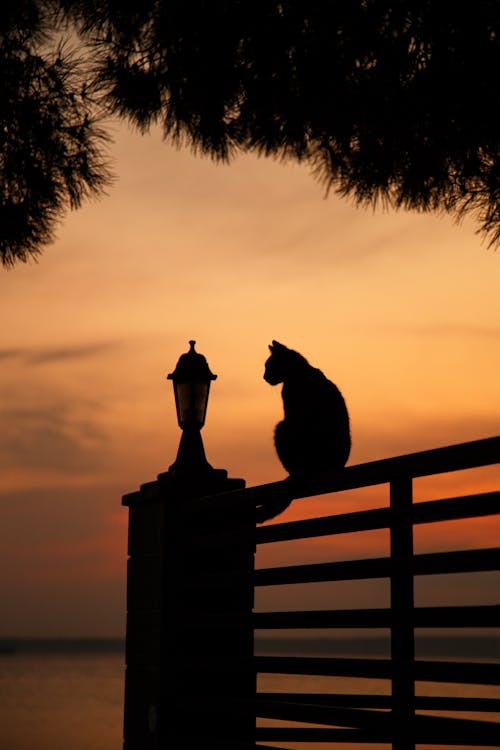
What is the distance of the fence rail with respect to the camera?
3.08 metres

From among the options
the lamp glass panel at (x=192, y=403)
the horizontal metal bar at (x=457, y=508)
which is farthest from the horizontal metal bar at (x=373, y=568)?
the lamp glass panel at (x=192, y=403)

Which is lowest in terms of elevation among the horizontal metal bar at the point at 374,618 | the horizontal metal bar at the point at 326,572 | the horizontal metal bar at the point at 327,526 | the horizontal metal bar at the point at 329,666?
the horizontal metal bar at the point at 329,666

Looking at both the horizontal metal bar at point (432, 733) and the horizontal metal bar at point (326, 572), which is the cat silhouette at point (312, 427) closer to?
the horizontal metal bar at point (326, 572)

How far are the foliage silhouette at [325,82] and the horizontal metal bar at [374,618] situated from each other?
7.82ft

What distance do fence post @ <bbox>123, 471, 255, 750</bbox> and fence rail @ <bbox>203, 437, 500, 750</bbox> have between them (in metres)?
1.08

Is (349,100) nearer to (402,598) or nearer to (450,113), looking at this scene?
(450,113)

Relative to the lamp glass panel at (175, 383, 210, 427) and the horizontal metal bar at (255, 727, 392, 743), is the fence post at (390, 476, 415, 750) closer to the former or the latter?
the horizontal metal bar at (255, 727, 392, 743)

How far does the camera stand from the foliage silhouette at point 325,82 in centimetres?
489

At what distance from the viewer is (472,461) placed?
10.3 feet

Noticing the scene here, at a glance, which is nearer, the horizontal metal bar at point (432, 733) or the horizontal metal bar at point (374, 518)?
the horizontal metal bar at point (432, 733)

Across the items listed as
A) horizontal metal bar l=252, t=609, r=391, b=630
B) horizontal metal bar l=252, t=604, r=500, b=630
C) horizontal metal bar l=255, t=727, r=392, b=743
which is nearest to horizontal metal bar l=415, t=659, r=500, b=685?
horizontal metal bar l=252, t=604, r=500, b=630

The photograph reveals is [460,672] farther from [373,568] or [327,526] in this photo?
[327,526]

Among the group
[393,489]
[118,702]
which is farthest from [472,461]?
[118,702]

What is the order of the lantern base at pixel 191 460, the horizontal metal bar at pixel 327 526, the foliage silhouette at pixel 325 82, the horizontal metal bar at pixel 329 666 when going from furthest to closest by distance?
the lantern base at pixel 191 460 → the foliage silhouette at pixel 325 82 → the horizontal metal bar at pixel 327 526 → the horizontal metal bar at pixel 329 666
